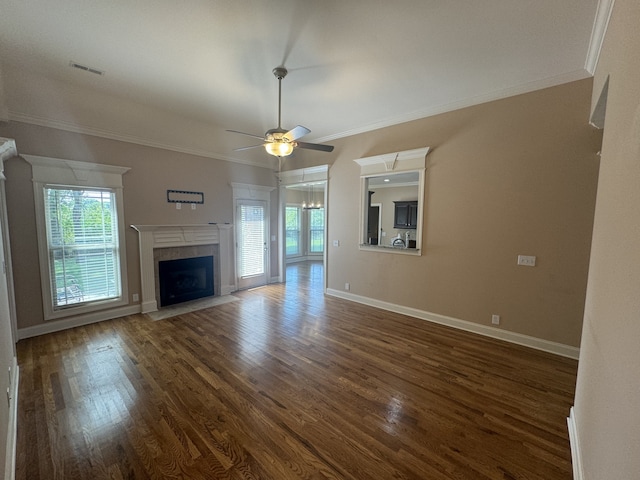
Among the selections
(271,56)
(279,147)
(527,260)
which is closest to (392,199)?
(527,260)

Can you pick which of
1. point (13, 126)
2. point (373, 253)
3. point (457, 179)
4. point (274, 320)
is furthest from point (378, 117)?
point (13, 126)

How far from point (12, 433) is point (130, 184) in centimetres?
348

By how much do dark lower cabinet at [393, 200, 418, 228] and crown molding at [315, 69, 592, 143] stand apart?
7.44 ft

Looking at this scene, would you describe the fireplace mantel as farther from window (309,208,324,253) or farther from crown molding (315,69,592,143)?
window (309,208,324,253)

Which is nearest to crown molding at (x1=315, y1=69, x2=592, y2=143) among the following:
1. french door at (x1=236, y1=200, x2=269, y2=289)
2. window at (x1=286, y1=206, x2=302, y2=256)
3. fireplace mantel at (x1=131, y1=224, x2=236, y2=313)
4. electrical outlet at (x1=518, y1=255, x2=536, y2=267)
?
electrical outlet at (x1=518, y1=255, x2=536, y2=267)

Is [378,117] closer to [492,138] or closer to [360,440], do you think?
[492,138]

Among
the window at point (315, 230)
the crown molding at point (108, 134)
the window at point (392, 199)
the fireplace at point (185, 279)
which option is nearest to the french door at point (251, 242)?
the fireplace at point (185, 279)

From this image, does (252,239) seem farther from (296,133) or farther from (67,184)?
(296,133)

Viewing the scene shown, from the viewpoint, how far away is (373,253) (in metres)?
4.88

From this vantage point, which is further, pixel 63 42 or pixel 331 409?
pixel 63 42

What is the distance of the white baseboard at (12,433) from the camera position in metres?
1.56

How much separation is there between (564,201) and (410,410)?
9.59 feet

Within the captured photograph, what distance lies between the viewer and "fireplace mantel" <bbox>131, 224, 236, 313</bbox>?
4.49 metres

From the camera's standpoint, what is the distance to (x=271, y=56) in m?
2.77
